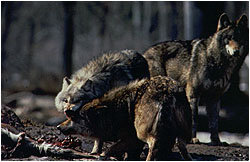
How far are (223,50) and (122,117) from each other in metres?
2.69

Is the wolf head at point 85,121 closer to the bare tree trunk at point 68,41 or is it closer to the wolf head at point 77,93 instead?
the wolf head at point 77,93

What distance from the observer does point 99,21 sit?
3044 cm

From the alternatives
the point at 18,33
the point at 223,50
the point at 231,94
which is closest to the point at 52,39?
the point at 18,33

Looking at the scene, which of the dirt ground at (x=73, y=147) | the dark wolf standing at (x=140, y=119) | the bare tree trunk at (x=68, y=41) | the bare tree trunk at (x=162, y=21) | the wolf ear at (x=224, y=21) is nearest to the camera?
the dark wolf standing at (x=140, y=119)

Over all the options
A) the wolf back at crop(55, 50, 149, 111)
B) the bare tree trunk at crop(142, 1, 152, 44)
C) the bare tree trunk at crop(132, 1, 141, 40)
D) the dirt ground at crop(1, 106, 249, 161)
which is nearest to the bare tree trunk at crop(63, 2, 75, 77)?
the bare tree trunk at crop(142, 1, 152, 44)

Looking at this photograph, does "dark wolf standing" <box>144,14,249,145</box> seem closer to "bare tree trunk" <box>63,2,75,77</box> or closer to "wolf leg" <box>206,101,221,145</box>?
"wolf leg" <box>206,101,221,145</box>

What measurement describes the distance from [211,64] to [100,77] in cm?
184

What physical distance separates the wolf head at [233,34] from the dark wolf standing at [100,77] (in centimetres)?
131

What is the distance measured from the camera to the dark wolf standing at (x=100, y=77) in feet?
21.0

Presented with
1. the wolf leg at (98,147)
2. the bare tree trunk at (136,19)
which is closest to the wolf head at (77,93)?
the wolf leg at (98,147)

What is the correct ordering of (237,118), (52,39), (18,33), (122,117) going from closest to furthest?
(122,117) → (237,118) → (18,33) → (52,39)

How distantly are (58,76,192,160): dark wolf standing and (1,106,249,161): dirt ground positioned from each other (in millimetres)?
305

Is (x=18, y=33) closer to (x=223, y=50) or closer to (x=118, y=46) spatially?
(x=118, y=46)

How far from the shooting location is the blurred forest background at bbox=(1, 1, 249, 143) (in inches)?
854
